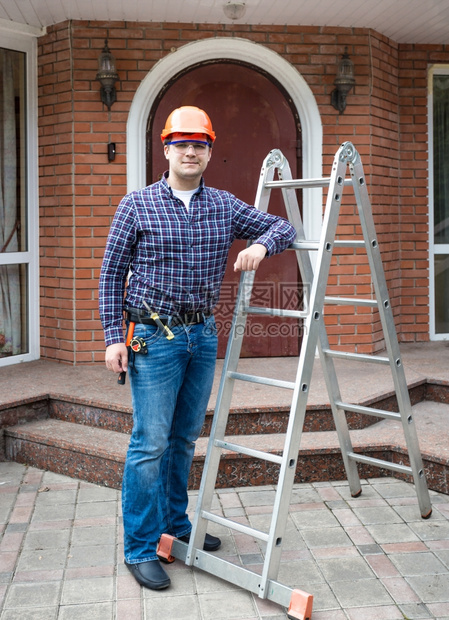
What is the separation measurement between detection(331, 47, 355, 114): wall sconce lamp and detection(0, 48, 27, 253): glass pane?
2566 mm

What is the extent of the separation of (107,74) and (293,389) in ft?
11.6

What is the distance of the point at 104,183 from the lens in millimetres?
5734

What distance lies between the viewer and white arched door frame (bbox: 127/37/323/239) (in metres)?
5.70

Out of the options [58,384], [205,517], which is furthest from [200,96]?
[205,517]

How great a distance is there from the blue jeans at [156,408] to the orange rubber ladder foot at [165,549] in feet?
0.37

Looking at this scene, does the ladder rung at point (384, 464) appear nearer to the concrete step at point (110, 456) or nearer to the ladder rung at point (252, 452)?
the concrete step at point (110, 456)

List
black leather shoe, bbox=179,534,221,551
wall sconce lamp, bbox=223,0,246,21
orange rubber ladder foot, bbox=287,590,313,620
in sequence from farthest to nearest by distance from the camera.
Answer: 1. wall sconce lamp, bbox=223,0,246,21
2. black leather shoe, bbox=179,534,221,551
3. orange rubber ladder foot, bbox=287,590,313,620

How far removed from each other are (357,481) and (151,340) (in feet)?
5.35

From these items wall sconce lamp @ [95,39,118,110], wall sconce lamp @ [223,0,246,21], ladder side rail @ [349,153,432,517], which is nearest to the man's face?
ladder side rail @ [349,153,432,517]

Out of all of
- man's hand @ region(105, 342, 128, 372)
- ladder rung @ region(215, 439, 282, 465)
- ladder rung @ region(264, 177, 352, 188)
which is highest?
ladder rung @ region(264, 177, 352, 188)

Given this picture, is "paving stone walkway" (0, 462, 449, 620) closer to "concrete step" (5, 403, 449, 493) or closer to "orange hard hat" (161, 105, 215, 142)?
"concrete step" (5, 403, 449, 493)

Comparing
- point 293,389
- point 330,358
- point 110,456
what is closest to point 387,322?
point 330,358

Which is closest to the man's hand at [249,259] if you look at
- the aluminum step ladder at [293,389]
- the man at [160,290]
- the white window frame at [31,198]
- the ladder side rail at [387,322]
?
the man at [160,290]

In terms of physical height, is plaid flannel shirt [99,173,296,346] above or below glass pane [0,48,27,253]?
below
